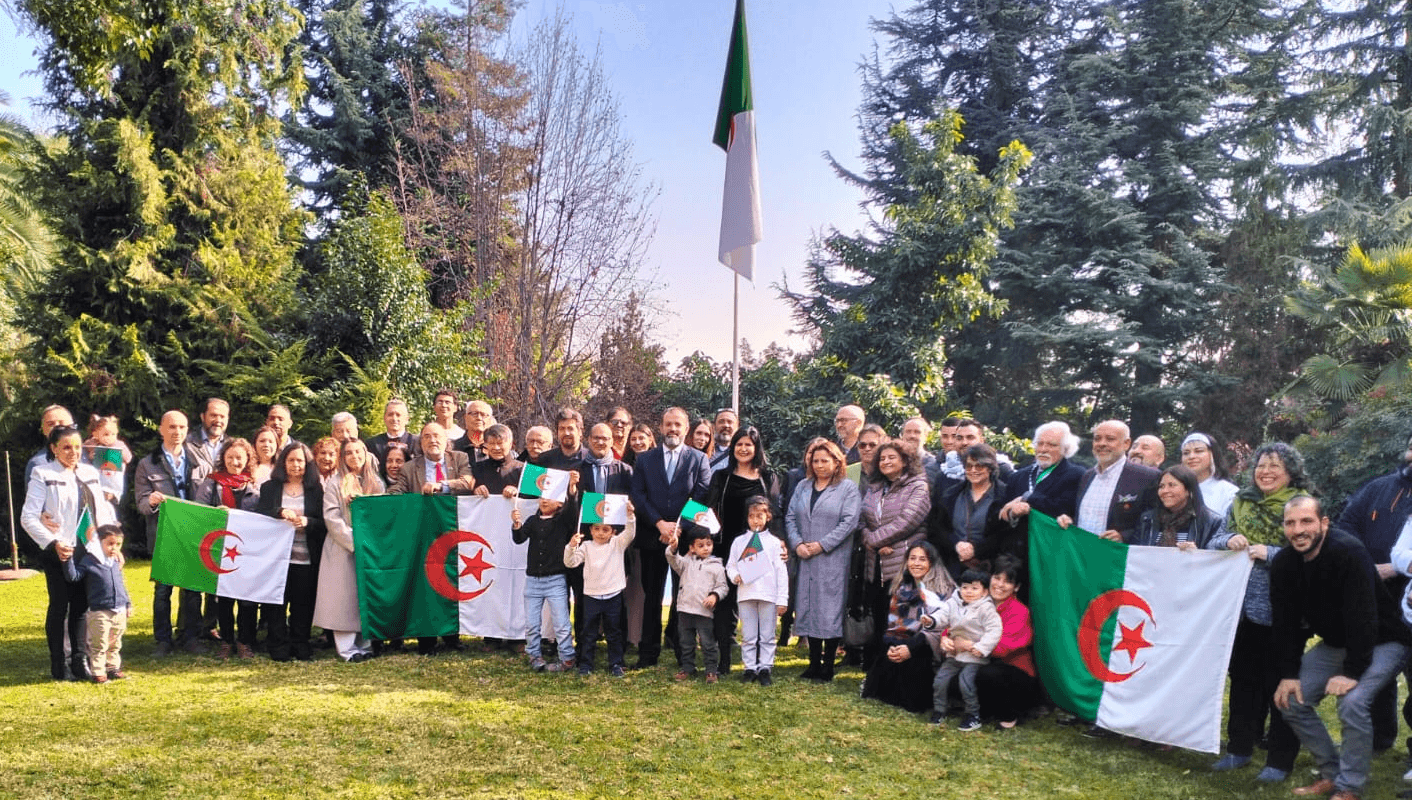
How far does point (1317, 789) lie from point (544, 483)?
16.7 ft

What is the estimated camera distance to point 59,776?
5.11 meters

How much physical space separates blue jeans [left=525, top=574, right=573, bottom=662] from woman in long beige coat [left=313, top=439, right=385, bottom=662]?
4.60 ft

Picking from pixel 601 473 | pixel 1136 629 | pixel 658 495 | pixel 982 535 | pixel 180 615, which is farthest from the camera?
pixel 180 615

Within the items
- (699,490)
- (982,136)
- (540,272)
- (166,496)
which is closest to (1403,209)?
(982,136)

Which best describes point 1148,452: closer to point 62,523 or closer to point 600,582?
point 600,582

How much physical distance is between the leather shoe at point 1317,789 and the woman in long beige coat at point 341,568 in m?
6.30

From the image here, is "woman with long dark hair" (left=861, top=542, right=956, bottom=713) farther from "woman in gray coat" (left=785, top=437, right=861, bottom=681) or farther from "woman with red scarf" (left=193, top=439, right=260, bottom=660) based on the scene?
"woman with red scarf" (left=193, top=439, right=260, bottom=660)

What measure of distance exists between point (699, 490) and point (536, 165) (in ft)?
40.2

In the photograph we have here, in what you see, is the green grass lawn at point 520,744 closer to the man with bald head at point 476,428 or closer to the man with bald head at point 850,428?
the man with bald head at point 476,428

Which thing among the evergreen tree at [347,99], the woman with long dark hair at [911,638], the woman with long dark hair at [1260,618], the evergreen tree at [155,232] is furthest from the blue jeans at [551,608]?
the evergreen tree at [347,99]

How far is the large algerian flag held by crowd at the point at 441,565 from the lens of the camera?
317 inches

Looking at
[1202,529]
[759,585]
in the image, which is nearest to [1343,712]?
[1202,529]

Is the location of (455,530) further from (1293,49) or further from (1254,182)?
(1293,49)

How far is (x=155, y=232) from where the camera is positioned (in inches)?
669
